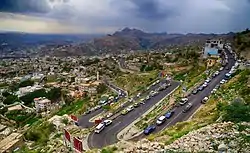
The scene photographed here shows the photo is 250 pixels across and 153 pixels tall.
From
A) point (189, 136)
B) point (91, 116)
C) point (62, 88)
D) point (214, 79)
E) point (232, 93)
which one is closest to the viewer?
point (189, 136)

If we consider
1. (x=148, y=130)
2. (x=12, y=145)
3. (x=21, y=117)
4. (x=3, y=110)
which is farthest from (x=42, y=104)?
(x=148, y=130)

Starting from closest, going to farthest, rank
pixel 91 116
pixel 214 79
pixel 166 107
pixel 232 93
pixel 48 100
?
pixel 232 93 < pixel 166 107 < pixel 91 116 < pixel 214 79 < pixel 48 100

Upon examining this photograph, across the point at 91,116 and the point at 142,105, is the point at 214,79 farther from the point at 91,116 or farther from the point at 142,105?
the point at 91,116

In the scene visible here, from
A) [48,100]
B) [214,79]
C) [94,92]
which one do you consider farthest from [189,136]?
[48,100]

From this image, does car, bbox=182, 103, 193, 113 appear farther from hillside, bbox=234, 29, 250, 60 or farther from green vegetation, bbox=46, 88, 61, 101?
green vegetation, bbox=46, 88, 61, 101

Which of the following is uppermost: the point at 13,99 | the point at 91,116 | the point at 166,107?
the point at 166,107

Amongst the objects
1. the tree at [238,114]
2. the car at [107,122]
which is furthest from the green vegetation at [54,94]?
the tree at [238,114]

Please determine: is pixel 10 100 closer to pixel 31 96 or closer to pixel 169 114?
pixel 31 96
